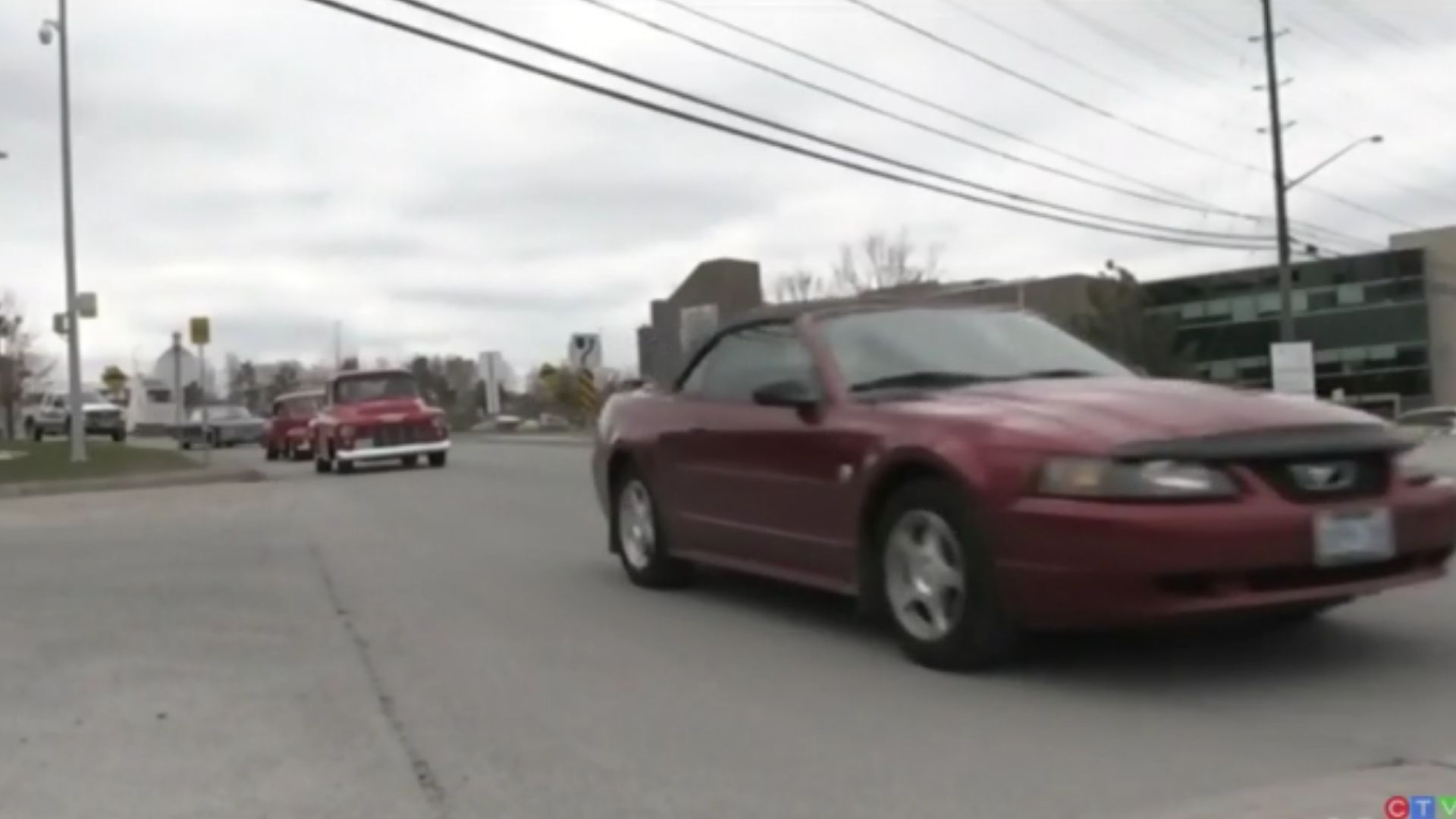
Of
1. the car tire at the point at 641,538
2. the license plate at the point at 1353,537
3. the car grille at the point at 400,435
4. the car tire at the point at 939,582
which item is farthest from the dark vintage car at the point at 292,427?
the license plate at the point at 1353,537

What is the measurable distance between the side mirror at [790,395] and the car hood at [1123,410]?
0.69 metres

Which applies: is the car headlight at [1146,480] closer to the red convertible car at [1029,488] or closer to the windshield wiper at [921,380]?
the red convertible car at [1029,488]

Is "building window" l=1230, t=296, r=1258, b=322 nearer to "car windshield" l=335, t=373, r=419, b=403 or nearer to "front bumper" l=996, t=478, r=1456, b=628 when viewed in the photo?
"car windshield" l=335, t=373, r=419, b=403

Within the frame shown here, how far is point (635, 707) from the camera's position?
586 cm

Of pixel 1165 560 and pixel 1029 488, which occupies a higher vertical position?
pixel 1029 488

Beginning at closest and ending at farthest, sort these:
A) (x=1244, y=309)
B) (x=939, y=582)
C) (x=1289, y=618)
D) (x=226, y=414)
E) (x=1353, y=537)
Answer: (x=1353, y=537) < (x=939, y=582) < (x=1289, y=618) < (x=226, y=414) < (x=1244, y=309)

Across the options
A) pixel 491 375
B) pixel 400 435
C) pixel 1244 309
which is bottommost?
pixel 400 435

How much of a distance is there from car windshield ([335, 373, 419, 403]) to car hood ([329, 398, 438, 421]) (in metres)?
0.13

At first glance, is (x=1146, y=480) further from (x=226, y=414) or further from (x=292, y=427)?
(x=226, y=414)

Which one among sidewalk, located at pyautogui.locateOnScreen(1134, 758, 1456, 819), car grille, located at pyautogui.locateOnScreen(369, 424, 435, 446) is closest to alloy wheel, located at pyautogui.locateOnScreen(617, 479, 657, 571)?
A: sidewalk, located at pyautogui.locateOnScreen(1134, 758, 1456, 819)

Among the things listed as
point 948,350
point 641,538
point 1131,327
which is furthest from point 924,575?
point 1131,327

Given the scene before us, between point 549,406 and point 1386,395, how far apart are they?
35277 millimetres

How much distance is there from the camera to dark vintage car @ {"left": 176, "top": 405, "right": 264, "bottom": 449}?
155 feet

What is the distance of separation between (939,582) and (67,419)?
5110 centimetres
